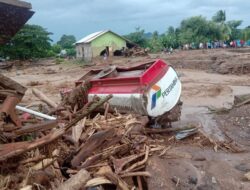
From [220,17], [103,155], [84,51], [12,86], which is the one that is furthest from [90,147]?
[220,17]

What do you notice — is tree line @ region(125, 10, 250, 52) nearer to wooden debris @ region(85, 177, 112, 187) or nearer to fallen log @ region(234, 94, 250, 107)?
fallen log @ region(234, 94, 250, 107)

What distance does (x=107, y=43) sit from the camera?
43438 millimetres

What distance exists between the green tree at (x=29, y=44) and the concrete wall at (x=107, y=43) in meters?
5.36

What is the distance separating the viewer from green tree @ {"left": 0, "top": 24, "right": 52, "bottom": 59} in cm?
3928

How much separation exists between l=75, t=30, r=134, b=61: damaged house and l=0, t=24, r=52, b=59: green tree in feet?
11.8

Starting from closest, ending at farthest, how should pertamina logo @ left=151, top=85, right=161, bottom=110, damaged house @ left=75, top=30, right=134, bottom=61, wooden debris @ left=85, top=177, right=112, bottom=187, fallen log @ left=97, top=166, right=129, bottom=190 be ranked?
wooden debris @ left=85, top=177, right=112, bottom=187
fallen log @ left=97, top=166, right=129, bottom=190
pertamina logo @ left=151, top=85, right=161, bottom=110
damaged house @ left=75, top=30, right=134, bottom=61

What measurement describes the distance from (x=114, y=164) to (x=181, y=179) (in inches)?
38.8

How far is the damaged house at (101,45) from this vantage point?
136ft

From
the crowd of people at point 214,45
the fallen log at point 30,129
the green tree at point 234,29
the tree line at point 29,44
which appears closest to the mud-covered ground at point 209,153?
the fallen log at point 30,129

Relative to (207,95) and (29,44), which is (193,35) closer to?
(29,44)

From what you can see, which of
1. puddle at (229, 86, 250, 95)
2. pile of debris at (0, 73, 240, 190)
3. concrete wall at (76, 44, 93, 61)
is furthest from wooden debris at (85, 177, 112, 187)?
concrete wall at (76, 44, 93, 61)

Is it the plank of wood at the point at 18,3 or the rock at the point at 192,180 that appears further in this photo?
the rock at the point at 192,180

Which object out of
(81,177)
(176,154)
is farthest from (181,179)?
(81,177)

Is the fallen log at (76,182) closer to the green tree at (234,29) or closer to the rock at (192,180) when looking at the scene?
the rock at (192,180)
